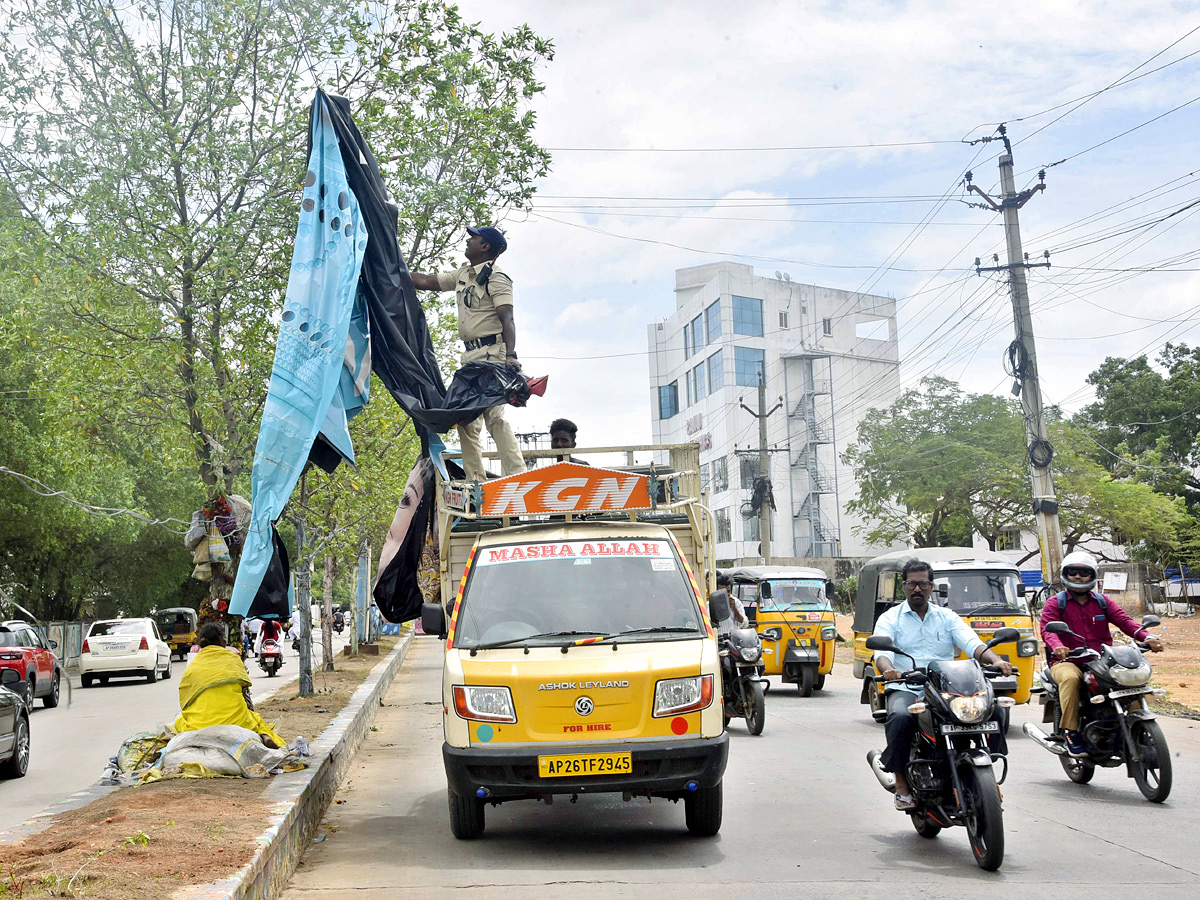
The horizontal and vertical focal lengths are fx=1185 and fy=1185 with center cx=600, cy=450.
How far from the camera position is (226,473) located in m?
12.4

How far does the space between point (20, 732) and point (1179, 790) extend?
11695 mm

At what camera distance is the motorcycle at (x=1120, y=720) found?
9172mm

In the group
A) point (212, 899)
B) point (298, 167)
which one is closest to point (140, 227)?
point (298, 167)

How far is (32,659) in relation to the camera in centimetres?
2184

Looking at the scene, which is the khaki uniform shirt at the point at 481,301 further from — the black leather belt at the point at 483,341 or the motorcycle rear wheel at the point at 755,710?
the motorcycle rear wheel at the point at 755,710

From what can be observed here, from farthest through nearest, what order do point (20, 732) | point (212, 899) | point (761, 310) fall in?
1. point (761, 310)
2. point (20, 732)
3. point (212, 899)

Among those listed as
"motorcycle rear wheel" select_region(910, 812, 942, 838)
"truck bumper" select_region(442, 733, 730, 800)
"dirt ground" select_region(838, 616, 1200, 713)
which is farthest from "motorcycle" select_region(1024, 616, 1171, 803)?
"dirt ground" select_region(838, 616, 1200, 713)

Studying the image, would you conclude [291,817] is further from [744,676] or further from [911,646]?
[744,676]

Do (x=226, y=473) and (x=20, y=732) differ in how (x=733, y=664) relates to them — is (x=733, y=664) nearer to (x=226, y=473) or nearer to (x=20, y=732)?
(x=226, y=473)

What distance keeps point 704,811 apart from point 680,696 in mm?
991

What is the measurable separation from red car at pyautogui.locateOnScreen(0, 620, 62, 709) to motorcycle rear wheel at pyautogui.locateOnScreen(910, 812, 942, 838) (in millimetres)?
17049

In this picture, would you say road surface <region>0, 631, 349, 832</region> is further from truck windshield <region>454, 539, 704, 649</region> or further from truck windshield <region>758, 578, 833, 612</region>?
truck windshield <region>758, 578, 833, 612</region>

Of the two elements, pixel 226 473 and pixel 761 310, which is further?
pixel 761 310

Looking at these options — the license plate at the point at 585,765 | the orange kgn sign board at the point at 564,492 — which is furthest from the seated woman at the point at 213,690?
the license plate at the point at 585,765
